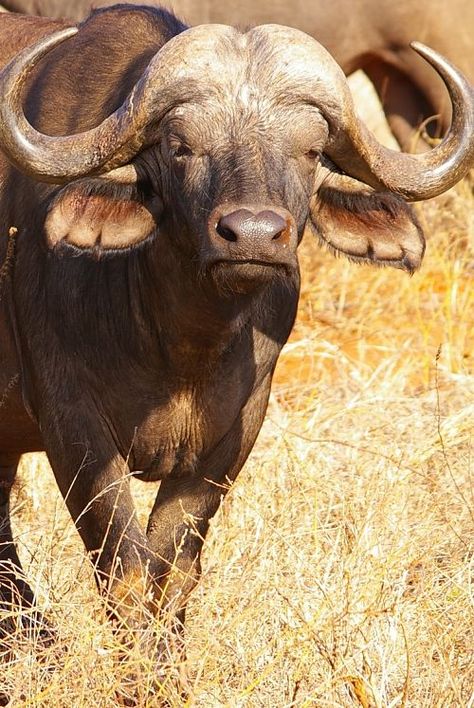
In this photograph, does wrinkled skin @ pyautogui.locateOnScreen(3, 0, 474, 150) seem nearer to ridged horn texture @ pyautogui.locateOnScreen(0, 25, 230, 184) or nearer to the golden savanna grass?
the golden savanna grass

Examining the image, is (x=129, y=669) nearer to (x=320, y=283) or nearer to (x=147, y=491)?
(x=147, y=491)

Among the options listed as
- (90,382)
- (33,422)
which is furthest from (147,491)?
(90,382)

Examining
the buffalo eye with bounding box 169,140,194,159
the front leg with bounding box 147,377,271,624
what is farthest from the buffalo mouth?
the front leg with bounding box 147,377,271,624

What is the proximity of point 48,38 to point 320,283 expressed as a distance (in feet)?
12.9

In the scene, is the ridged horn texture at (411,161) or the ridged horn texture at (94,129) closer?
the ridged horn texture at (94,129)

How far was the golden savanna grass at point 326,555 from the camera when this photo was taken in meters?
3.75

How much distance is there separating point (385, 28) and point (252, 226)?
530 centimetres

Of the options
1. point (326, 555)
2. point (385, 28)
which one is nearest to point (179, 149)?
point (326, 555)

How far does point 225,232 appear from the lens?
12.1 ft

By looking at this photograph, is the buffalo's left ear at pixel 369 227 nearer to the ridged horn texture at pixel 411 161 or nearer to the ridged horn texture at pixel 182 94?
the ridged horn texture at pixel 411 161

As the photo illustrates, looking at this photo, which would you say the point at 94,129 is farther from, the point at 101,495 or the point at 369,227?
the point at 101,495

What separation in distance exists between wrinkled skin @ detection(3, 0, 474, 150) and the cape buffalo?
162 inches

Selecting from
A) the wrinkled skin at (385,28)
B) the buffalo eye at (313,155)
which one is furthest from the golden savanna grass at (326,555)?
the wrinkled skin at (385,28)

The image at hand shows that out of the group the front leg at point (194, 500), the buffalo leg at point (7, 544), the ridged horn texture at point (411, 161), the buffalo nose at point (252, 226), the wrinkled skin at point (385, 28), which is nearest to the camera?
the buffalo nose at point (252, 226)
